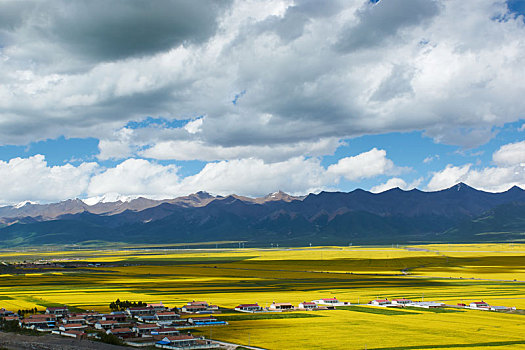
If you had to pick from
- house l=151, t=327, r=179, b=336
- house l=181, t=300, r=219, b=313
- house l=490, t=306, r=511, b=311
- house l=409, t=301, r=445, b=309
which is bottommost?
house l=490, t=306, r=511, b=311

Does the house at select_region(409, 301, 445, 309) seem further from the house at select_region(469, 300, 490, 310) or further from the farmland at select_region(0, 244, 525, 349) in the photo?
the house at select_region(469, 300, 490, 310)

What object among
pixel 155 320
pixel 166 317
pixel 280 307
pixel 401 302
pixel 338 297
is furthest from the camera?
pixel 338 297

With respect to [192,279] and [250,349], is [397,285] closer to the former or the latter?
[192,279]

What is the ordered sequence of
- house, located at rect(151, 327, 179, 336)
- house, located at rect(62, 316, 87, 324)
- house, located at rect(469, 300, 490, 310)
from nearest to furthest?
house, located at rect(151, 327, 179, 336) → house, located at rect(62, 316, 87, 324) → house, located at rect(469, 300, 490, 310)

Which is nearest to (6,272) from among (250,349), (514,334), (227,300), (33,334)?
(227,300)

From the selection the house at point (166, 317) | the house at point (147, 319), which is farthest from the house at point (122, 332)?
the house at point (166, 317)

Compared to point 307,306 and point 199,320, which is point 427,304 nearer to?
point 307,306

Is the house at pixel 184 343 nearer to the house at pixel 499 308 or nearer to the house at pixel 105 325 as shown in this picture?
the house at pixel 105 325

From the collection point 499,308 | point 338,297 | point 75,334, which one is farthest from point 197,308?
point 499,308

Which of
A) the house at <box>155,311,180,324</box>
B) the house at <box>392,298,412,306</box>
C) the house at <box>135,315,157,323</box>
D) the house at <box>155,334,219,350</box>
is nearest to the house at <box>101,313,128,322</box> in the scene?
the house at <box>135,315,157,323</box>
